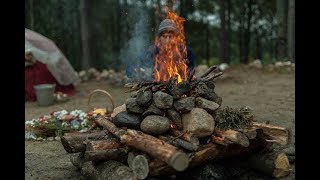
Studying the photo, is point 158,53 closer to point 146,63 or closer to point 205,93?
point 205,93

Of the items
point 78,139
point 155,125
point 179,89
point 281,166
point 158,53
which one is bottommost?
point 281,166

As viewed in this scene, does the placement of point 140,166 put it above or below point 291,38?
below

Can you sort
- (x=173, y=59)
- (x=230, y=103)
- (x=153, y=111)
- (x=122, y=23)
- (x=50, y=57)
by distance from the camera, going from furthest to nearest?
(x=122, y=23) < (x=50, y=57) < (x=230, y=103) < (x=173, y=59) < (x=153, y=111)

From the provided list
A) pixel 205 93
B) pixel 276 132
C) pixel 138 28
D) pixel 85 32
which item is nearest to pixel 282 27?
pixel 138 28

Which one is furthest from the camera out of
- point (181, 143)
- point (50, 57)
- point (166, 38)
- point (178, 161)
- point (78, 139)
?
point (50, 57)

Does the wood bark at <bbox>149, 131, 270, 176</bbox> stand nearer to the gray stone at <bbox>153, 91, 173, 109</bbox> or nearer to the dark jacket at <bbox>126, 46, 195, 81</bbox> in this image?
the gray stone at <bbox>153, 91, 173, 109</bbox>

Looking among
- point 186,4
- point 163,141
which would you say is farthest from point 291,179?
point 186,4

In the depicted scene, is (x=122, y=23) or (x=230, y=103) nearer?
(x=230, y=103)

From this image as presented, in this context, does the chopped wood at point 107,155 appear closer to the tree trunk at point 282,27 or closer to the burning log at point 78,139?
the burning log at point 78,139

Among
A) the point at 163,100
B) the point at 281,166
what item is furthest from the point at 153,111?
the point at 281,166

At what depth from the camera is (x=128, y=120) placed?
5.25 m

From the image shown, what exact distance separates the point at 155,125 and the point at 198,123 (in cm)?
50
